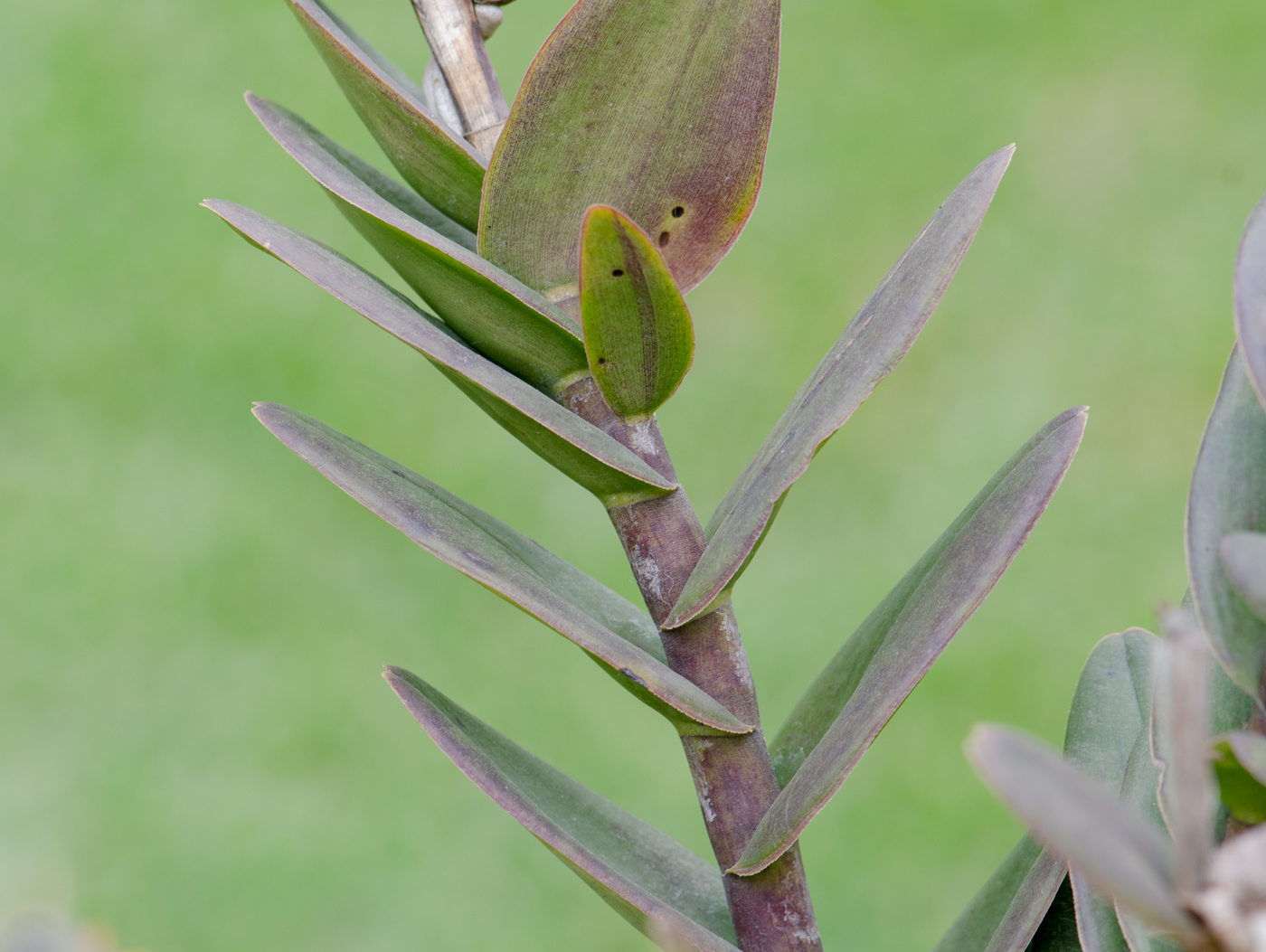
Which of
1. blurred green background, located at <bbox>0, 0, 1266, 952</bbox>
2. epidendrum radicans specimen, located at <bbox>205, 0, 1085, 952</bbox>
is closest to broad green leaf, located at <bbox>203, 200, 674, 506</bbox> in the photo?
epidendrum radicans specimen, located at <bbox>205, 0, 1085, 952</bbox>

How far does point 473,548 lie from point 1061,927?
0.58 ft

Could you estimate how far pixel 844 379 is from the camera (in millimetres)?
284

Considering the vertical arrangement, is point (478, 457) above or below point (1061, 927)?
below

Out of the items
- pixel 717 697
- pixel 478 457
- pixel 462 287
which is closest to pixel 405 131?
pixel 462 287

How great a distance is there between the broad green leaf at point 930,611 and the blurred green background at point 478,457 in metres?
1.26

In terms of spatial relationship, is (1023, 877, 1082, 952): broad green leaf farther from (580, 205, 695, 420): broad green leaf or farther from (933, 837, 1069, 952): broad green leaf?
(580, 205, 695, 420): broad green leaf

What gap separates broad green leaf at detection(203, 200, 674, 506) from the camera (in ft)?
0.90

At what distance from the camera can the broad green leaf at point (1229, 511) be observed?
0.74ft

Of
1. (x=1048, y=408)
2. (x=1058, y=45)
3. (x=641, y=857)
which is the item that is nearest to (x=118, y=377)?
(x=1048, y=408)

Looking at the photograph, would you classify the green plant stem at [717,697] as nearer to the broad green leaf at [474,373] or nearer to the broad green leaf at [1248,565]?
the broad green leaf at [474,373]

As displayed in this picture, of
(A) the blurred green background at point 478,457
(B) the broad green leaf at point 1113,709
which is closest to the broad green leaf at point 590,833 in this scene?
(B) the broad green leaf at point 1113,709

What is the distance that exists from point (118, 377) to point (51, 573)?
A: 1.06ft

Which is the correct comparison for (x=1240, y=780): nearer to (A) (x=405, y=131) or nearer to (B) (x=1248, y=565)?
(B) (x=1248, y=565)

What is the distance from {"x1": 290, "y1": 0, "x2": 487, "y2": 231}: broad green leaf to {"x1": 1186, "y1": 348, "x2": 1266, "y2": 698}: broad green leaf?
18 centimetres
